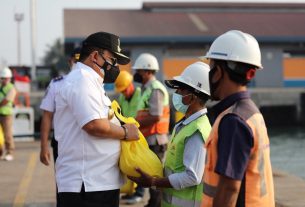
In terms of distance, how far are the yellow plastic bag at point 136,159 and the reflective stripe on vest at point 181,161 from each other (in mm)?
85

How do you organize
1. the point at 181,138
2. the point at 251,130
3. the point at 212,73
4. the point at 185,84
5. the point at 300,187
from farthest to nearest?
the point at 300,187, the point at 185,84, the point at 181,138, the point at 212,73, the point at 251,130

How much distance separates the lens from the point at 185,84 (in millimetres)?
4012

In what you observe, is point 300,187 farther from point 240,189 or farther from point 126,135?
point 240,189

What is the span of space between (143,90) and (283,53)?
119 ft

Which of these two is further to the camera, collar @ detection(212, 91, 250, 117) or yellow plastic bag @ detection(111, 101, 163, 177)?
yellow plastic bag @ detection(111, 101, 163, 177)

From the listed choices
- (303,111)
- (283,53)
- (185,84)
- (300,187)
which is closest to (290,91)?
(303,111)

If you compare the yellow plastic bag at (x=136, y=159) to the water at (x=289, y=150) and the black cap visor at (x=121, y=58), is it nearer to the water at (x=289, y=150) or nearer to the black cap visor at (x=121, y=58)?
the black cap visor at (x=121, y=58)

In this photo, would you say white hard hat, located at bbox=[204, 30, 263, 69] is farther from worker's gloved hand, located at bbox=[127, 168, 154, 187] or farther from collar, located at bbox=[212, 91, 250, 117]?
worker's gloved hand, located at bbox=[127, 168, 154, 187]

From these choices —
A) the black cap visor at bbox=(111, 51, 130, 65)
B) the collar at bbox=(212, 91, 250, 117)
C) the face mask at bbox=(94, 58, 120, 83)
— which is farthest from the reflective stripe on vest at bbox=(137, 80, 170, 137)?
the collar at bbox=(212, 91, 250, 117)

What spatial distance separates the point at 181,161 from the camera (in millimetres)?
3811

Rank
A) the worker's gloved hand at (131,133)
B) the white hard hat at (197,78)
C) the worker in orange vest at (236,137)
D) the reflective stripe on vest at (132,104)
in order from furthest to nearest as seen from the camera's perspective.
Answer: the reflective stripe on vest at (132,104), the white hard hat at (197,78), the worker's gloved hand at (131,133), the worker in orange vest at (236,137)

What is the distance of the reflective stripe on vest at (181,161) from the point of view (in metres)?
3.75

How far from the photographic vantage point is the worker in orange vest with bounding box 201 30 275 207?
8.71ft

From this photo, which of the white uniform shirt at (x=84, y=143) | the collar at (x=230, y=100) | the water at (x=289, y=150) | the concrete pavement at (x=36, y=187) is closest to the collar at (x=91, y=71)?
the white uniform shirt at (x=84, y=143)
